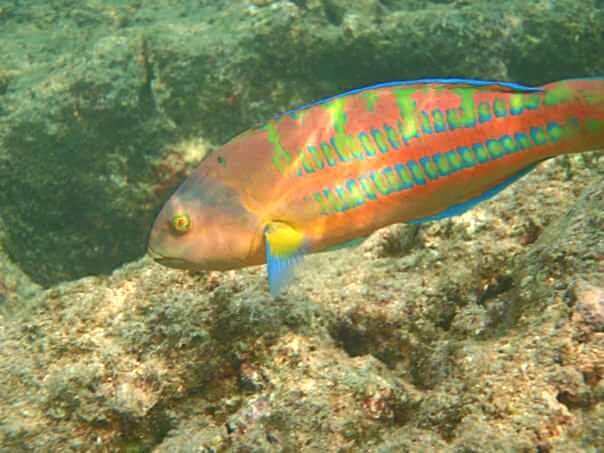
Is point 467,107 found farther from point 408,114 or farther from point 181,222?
point 181,222

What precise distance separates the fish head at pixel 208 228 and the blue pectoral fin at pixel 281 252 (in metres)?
0.07

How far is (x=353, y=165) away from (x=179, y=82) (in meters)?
5.40

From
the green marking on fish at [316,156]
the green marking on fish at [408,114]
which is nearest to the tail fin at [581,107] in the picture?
the green marking on fish at [408,114]

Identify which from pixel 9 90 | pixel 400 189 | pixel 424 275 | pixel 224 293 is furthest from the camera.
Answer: pixel 9 90

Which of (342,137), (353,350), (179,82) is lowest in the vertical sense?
(353,350)

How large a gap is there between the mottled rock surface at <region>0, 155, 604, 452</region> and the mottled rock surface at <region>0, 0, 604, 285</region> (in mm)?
4062

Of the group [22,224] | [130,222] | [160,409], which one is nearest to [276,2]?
[130,222]

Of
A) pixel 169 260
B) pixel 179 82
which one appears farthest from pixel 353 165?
pixel 179 82

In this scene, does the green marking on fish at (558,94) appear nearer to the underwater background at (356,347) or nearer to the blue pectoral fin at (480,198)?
the blue pectoral fin at (480,198)

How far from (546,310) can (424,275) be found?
821 mm

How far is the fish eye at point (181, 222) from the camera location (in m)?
2.20

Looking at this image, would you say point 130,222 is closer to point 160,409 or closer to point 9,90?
point 9,90

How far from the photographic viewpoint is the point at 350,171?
2.15 meters

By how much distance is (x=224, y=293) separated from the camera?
2.74 m
